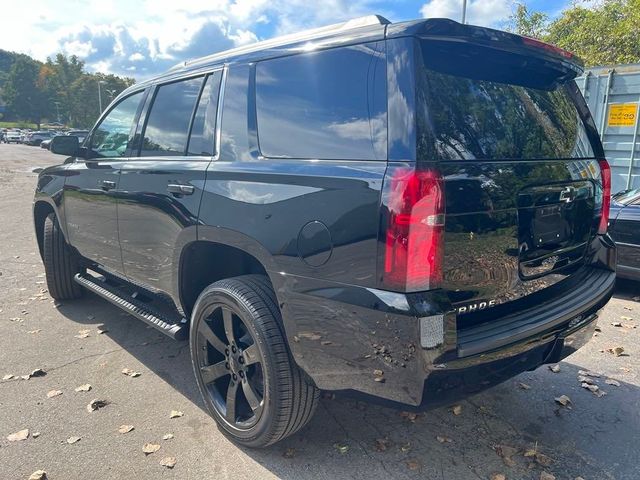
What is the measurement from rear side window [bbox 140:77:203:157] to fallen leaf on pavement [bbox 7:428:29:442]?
1.83 metres

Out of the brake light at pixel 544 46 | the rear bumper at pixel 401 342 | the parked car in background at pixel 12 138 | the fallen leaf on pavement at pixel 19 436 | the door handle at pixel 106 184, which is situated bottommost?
the fallen leaf on pavement at pixel 19 436

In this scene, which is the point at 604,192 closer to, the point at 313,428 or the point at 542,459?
the point at 542,459

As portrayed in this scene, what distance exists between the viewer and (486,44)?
2.16m

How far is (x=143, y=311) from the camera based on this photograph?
3.54m

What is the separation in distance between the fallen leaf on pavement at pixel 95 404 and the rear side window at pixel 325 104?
76.4 inches

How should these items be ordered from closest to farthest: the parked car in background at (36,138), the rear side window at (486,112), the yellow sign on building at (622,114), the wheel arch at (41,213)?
the rear side window at (486,112) < the wheel arch at (41,213) < the yellow sign on building at (622,114) < the parked car in background at (36,138)

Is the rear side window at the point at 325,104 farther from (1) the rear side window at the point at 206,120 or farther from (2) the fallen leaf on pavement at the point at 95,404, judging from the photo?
(2) the fallen leaf on pavement at the point at 95,404

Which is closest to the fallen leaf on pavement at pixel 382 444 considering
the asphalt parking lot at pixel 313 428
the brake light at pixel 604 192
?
the asphalt parking lot at pixel 313 428

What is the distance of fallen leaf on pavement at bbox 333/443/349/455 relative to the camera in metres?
2.70

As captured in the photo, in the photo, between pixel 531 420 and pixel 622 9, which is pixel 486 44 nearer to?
pixel 531 420

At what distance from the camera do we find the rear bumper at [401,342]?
1.94m

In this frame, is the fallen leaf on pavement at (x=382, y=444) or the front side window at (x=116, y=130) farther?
the front side window at (x=116, y=130)

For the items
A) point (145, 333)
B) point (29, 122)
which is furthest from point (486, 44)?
point (29, 122)

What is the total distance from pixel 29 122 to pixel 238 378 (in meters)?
109
